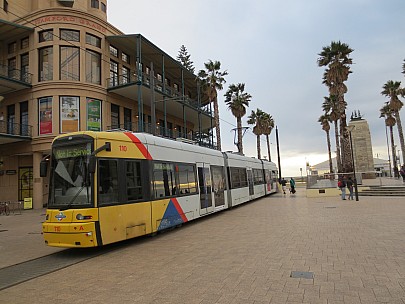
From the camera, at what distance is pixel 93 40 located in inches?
1000

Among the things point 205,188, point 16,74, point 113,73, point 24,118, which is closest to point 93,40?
point 113,73

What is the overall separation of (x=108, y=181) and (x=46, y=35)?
68.3 feet

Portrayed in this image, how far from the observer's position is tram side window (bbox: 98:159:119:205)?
8520 millimetres

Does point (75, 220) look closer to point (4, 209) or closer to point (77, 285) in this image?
point (77, 285)

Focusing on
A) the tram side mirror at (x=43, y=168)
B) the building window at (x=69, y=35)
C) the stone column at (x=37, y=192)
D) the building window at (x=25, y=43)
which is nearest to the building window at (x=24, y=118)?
the stone column at (x=37, y=192)

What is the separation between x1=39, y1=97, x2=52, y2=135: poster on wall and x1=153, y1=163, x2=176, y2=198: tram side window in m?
15.9

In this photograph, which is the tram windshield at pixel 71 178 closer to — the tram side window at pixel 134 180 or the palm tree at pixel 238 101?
the tram side window at pixel 134 180

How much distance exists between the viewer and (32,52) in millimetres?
24750

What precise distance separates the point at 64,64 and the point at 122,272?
2173cm

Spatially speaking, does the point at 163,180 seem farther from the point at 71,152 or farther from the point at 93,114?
the point at 93,114

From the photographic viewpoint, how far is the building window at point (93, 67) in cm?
2489

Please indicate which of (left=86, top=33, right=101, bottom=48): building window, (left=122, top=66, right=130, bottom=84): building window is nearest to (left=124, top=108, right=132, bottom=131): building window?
(left=122, top=66, right=130, bottom=84): building window

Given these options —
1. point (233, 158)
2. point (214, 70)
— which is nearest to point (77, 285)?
point (233, 158)

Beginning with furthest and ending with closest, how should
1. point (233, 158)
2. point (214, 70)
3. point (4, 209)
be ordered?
point (214, 70)
point (4, 209)
point (233, 158)
